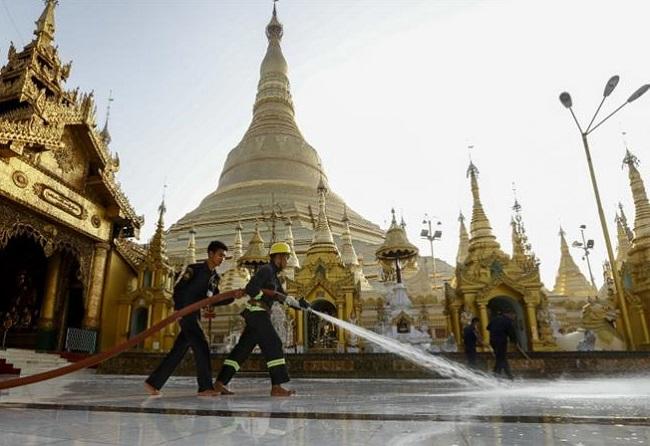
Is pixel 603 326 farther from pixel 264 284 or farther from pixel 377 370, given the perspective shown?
pixel 264 284

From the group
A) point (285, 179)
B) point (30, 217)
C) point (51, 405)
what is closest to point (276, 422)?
point (51, 405)

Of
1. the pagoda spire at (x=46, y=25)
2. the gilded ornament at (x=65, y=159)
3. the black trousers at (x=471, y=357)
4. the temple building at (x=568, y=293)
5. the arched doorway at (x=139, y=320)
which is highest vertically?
the pagoda spire at (x=46, y=25)

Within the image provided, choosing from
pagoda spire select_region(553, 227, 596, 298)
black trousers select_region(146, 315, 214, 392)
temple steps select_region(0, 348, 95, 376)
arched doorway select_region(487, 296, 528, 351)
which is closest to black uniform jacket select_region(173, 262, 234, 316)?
black trousers select_region(146, 315, 214, 392)

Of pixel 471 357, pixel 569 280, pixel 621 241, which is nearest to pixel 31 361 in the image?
pixel 471 357

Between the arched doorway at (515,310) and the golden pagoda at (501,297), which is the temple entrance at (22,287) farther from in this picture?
the arched doorway at (515,310)

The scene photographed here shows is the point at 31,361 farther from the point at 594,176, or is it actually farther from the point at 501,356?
the point at 594,176

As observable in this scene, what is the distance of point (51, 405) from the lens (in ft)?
11.8

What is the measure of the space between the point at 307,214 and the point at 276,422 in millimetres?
33331

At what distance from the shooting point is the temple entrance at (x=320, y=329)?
1655 centimetres

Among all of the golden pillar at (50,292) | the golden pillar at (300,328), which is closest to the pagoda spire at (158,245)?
the golden pillar at (50,292)

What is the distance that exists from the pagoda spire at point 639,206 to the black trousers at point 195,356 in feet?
60.0

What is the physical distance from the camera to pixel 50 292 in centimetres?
1573

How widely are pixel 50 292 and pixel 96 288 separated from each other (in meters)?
1.79

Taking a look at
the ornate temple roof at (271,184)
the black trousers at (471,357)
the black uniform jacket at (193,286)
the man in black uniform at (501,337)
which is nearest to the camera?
the black uniform jacket at (193,286)
